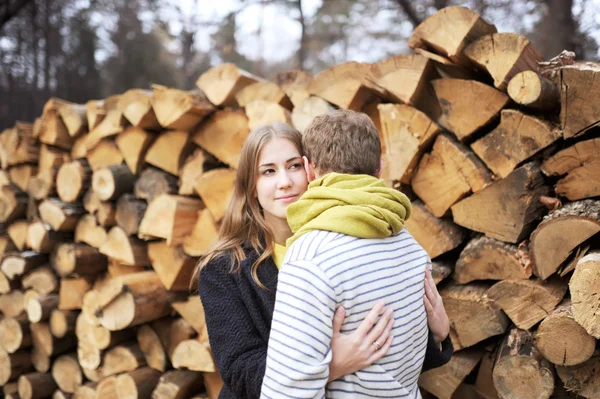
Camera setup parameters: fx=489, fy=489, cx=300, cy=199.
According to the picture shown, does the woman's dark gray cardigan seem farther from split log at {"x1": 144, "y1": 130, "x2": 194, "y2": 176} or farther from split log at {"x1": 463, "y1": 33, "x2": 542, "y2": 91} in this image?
split log at {"x1": 144, "y1": 130, "x2": 194, "y2": 176}

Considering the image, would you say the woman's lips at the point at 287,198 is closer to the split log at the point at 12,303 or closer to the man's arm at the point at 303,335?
the man's arm at the point at 303,335

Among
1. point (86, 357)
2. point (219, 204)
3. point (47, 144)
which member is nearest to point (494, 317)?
point (219, 204)

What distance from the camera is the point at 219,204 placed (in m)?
2.37

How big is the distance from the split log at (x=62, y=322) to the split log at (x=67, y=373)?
0.50 feet

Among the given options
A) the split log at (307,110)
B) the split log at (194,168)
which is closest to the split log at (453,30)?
the split log at (307,110)

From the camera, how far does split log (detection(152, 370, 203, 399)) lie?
238 cm

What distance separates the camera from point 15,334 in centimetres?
312

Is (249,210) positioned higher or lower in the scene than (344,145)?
lower

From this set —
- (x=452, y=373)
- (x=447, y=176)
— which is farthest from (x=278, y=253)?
(x=452, y=373)

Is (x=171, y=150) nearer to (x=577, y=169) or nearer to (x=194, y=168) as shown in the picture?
(x=194, y=168)

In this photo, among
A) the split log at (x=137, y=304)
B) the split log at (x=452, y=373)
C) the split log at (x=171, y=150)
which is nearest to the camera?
the split log at (x=452, y=373)

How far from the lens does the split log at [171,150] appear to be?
8.34 feet

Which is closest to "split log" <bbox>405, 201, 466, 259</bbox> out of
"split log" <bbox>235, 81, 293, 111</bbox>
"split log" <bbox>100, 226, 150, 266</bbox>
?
"split log" <bbox>235, 81, 293, 111</bbox>

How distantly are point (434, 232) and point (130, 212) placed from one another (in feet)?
5.33
